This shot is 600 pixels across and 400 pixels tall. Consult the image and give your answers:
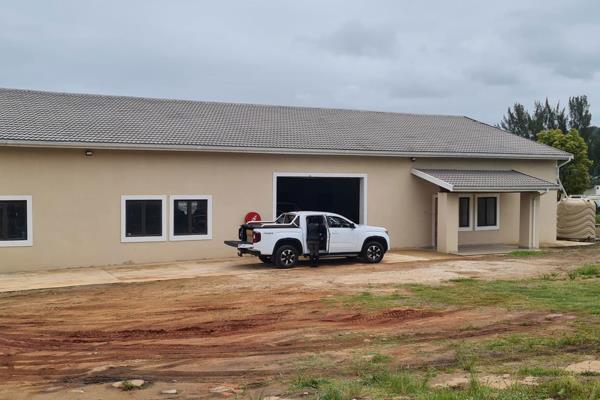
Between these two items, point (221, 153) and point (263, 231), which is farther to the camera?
point (221, 153)

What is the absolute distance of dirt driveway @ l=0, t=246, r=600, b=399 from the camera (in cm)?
771

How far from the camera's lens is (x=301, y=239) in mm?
19172

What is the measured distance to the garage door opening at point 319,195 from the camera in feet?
97.0

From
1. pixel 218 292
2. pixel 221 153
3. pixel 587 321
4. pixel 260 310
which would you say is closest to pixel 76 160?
pixel 221 153

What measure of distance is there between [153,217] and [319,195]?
11980mm

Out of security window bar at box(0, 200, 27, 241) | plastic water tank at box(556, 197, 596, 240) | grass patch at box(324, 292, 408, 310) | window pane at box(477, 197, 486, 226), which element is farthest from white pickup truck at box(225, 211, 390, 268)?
plastic water tank at box(556, 197, 596, 240)

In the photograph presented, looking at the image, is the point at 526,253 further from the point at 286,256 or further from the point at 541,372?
the point at 541,372

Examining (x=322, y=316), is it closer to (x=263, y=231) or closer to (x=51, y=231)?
(x=263, y=231)

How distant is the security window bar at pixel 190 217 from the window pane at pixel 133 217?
1.12 metres

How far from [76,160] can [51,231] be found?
225 cm

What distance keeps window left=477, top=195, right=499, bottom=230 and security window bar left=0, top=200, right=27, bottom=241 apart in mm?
17392

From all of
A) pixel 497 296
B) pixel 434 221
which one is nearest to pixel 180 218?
pixel 434 221

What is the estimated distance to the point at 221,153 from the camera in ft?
70.2

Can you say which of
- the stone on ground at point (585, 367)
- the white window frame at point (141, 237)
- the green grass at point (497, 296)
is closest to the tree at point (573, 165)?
the green grass at point (497, 296)
